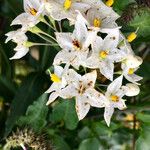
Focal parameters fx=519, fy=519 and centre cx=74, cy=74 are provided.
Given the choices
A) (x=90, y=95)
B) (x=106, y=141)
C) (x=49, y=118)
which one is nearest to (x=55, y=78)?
(x=90, y=95)

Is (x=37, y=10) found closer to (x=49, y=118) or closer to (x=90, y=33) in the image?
(x=90, y=33)

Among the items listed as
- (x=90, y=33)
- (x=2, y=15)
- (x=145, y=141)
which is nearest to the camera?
(x=90, y=33)

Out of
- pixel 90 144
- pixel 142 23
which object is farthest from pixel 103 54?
pixel 90 144

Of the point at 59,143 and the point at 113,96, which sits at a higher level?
the point at 113,96

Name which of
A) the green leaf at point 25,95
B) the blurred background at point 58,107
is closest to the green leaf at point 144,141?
the blurred background at point 58,107

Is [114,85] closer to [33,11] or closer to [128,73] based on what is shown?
[128,73]

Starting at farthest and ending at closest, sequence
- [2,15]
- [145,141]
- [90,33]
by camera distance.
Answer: [2,15]
[145,141]
[90,33]
